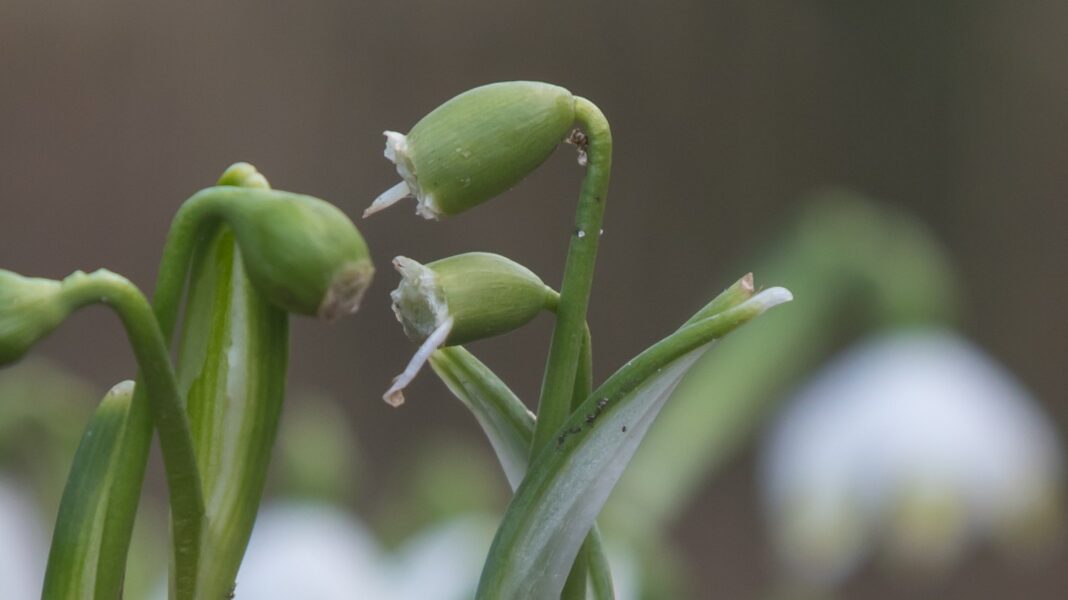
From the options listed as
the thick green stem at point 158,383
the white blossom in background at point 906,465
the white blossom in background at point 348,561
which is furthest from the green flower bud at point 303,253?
the white blossom in background at point 906,465

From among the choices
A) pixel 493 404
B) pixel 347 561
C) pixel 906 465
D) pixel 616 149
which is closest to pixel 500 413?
pixel 493 404

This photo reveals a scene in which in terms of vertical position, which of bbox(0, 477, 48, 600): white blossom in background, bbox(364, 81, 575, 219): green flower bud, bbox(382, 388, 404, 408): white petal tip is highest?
bbox(364, 81, 575, 219): green flower bud

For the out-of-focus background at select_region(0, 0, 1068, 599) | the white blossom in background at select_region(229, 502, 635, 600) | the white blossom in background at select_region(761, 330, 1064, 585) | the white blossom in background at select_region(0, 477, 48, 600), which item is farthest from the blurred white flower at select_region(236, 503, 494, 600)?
the out-of-focus background at select_region(0, 0, 1068, 599)

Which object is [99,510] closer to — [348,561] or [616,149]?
[348,561]

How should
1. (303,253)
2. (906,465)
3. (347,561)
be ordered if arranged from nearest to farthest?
(303,253), (347,561), (906,465)

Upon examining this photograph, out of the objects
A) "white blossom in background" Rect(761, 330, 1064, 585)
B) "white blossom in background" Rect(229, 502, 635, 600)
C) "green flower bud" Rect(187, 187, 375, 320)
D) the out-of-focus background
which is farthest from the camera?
the out-of-focus background

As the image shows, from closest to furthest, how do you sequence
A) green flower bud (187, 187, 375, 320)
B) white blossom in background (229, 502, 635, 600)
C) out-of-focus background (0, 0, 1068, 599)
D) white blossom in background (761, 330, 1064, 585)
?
green flower bud (187, 187, 375, 320) < white blossom in background (229, 502, 635, 600) < white blossom in background (761, 330, 1064, 585) < out-of-focus background (0, 0, 1068, 599)

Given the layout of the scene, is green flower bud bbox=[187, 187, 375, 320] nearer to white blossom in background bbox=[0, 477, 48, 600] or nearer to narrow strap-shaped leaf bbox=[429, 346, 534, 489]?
narrow strap-shaped leaf bbox=[429, 346, 534, 489]

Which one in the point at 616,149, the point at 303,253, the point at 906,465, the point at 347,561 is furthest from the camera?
the point at 616,149
